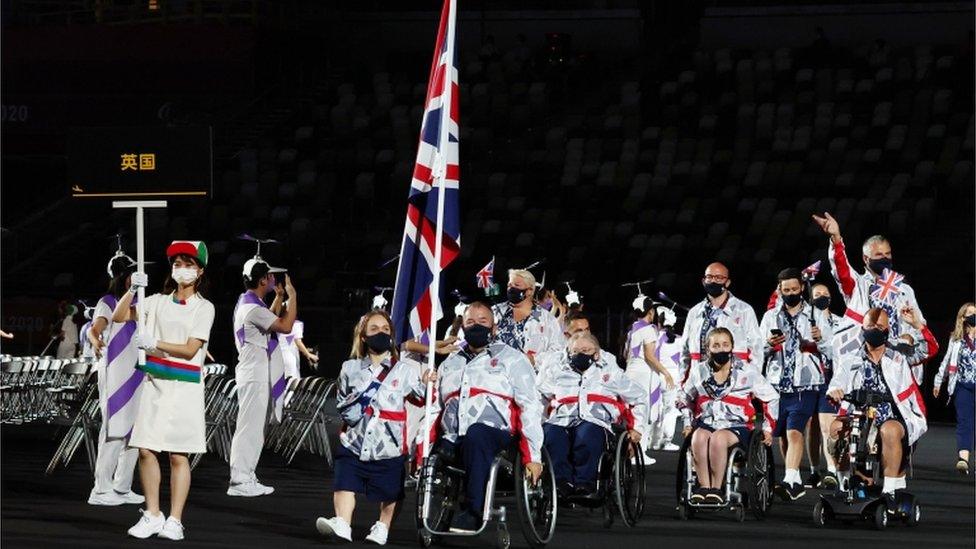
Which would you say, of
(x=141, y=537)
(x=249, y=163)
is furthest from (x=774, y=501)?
(x=249, y=163)

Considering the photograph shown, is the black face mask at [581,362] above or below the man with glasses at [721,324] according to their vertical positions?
below

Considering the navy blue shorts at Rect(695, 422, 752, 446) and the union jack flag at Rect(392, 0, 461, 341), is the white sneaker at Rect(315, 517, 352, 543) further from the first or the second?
the navy blue shorts at Rect(695, 422, 752, 446)

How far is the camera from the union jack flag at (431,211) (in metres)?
12.9

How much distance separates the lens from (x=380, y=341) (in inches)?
445

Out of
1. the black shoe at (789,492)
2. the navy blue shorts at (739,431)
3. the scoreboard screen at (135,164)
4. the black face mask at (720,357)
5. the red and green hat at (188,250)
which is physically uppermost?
the scoreboard screen at (135,164)

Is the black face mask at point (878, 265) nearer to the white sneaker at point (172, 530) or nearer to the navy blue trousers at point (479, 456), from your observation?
the navy blue trousers at point (479, 456)

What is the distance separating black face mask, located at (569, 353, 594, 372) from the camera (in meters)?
12.8

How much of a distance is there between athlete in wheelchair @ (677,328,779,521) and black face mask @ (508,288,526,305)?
211 centimetres

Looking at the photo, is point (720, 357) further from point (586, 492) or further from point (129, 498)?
point (129, 498)

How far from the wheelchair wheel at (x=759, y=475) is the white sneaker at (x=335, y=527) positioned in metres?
2.88

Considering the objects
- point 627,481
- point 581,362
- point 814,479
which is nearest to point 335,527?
point 627,481

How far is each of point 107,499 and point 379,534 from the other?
3.21m

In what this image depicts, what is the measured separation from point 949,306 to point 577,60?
36.4ft

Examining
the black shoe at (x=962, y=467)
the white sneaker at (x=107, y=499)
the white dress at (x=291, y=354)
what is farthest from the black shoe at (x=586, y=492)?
the white dress at (x=291, y=354)
